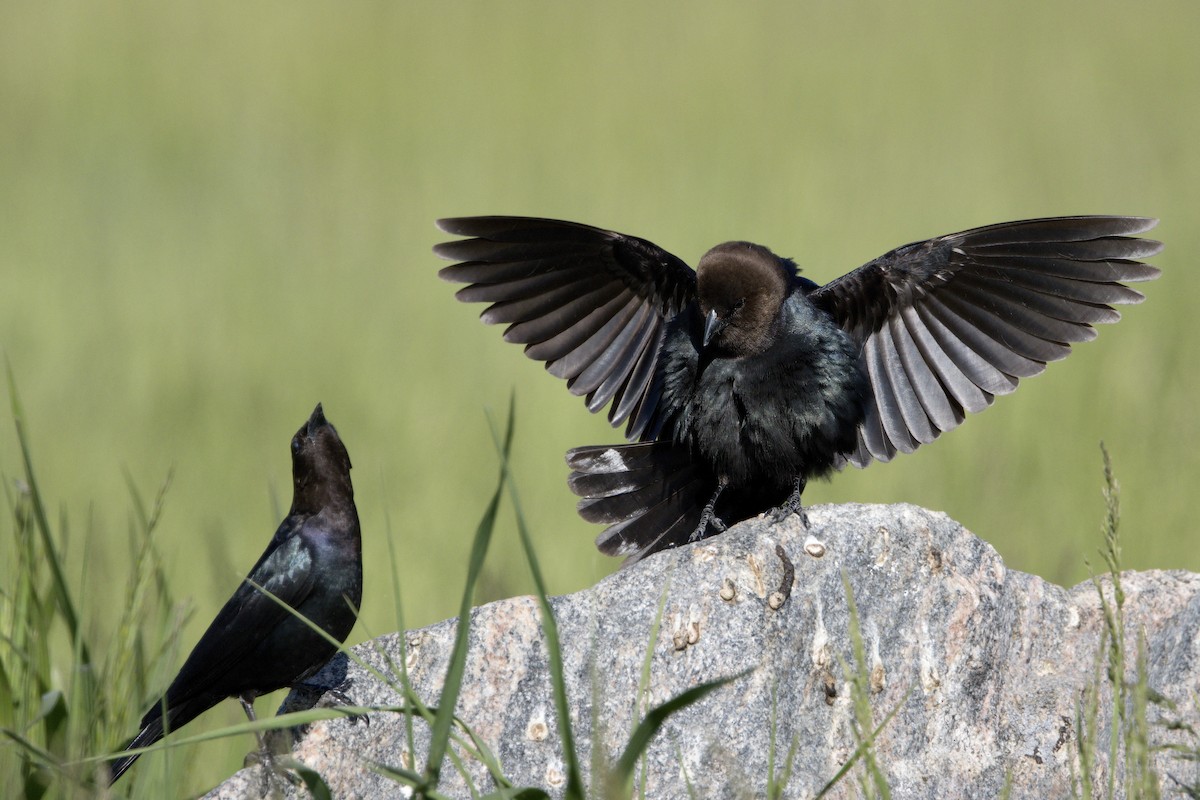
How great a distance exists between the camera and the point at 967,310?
4.38 m

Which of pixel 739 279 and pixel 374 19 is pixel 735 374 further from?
pixel 374 19

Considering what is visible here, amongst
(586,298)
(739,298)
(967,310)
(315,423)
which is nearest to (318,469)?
(315,423)

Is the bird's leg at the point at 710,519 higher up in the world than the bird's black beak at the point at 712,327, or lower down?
lower down

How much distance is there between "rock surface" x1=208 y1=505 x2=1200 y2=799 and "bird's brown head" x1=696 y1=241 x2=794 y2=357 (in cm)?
88

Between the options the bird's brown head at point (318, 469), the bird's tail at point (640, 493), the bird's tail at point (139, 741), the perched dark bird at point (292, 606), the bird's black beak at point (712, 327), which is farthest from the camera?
the bird's tail at point (640, 493)

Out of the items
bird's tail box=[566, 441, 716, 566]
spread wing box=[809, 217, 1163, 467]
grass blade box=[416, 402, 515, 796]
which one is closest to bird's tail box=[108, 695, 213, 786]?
grass blade box=[416, 402, 515, 796]

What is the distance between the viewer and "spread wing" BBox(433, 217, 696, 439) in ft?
14.5

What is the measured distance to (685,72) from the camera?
41.0ft

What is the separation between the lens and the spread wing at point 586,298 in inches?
174

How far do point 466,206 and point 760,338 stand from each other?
5.58 m

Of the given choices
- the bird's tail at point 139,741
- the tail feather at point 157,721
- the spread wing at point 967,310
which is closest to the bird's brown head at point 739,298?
the spread wing at point 967,310

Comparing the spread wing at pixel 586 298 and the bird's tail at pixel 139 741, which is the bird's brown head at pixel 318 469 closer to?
the bird's tail at pixel 139 741

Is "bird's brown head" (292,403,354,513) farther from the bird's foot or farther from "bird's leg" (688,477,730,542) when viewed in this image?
"bird's leg" (688,477,730,542)

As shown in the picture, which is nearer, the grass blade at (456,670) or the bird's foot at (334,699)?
the grass blade at (456,670)
